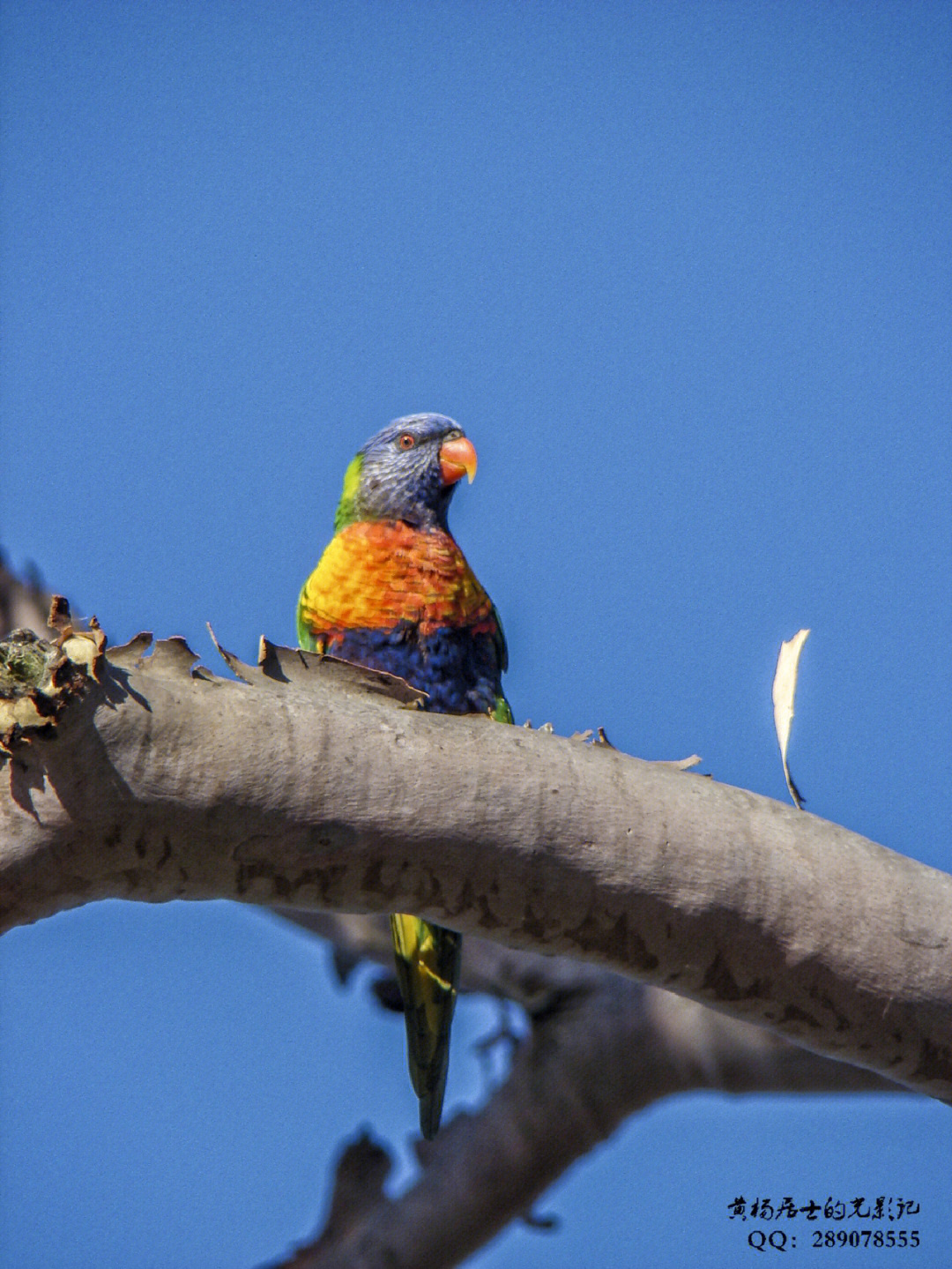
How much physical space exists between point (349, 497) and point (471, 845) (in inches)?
114

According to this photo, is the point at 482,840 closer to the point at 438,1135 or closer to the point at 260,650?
the point at 260,650

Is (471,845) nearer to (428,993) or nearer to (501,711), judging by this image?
(428,993)

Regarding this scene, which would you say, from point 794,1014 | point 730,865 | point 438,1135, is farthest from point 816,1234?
point 730,865

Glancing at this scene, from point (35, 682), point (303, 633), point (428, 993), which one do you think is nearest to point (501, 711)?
point (303, 633)

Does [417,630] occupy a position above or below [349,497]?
below

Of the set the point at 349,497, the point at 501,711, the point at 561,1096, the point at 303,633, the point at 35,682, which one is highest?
the point at 349,497

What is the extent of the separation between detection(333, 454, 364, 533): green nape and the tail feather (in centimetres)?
167

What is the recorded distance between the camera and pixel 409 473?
441 centimetres

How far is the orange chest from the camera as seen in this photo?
3.75m

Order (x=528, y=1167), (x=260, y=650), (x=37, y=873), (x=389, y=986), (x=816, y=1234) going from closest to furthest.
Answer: (x=37, y=873) < (x=260, y=650) < (x=816, y=1234) < (x=528, y=1167) < (x=389, y=986)

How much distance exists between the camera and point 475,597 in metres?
3.93

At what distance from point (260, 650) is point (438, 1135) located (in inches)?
103

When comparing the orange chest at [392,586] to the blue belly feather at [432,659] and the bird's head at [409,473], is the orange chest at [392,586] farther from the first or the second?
the bird's head at [409,473]

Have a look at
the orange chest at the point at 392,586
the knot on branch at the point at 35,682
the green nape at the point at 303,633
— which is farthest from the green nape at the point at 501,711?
the knot on branch at the point at 35,682
